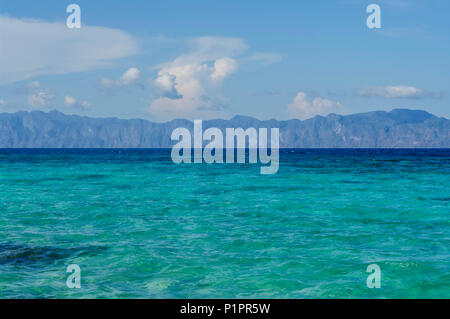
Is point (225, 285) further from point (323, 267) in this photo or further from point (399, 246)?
point (399, 246)

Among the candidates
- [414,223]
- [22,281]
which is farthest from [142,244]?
[414,223]

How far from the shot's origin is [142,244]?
59.0ft

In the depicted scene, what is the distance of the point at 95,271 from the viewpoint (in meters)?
14.4

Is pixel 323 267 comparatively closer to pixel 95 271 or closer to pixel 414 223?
pixel 95 271

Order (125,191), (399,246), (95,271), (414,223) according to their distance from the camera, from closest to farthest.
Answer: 1. (95,271)
2. (399,246)
3. (414,223)
4. (125,191)
